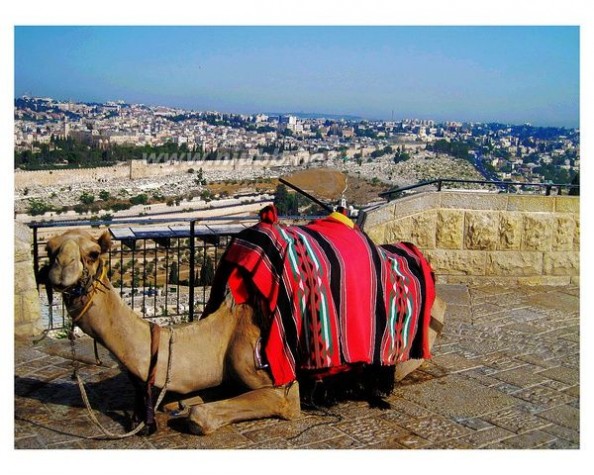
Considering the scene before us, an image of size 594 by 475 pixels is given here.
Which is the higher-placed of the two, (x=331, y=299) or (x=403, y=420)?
(x=331, y=299)

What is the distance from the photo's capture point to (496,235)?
9.14 m

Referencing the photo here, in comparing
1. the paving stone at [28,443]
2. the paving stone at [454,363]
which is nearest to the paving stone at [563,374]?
the paving stone at [454,363]

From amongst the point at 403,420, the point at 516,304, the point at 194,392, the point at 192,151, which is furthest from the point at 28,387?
the point at 192,151

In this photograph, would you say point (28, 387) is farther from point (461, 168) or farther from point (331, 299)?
point (461, 168)

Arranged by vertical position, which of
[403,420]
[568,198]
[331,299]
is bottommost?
[403,420]

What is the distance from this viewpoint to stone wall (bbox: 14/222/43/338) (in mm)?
6461

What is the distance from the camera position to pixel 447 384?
579 centimetres

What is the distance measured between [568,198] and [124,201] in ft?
164

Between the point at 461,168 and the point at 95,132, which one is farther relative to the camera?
the point at 95,132

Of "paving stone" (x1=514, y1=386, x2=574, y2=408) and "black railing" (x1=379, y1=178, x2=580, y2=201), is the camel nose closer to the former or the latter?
"paving stone" (x1=514, y1=386, x2=574, y2=408)

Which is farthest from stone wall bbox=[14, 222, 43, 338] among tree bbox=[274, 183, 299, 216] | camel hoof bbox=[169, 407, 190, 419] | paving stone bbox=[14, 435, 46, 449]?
tree bbox=[274, 183, 299, 216]

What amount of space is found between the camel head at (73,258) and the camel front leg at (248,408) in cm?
112

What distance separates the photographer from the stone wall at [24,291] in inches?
254

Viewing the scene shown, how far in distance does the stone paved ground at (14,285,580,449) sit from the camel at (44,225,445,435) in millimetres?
148
